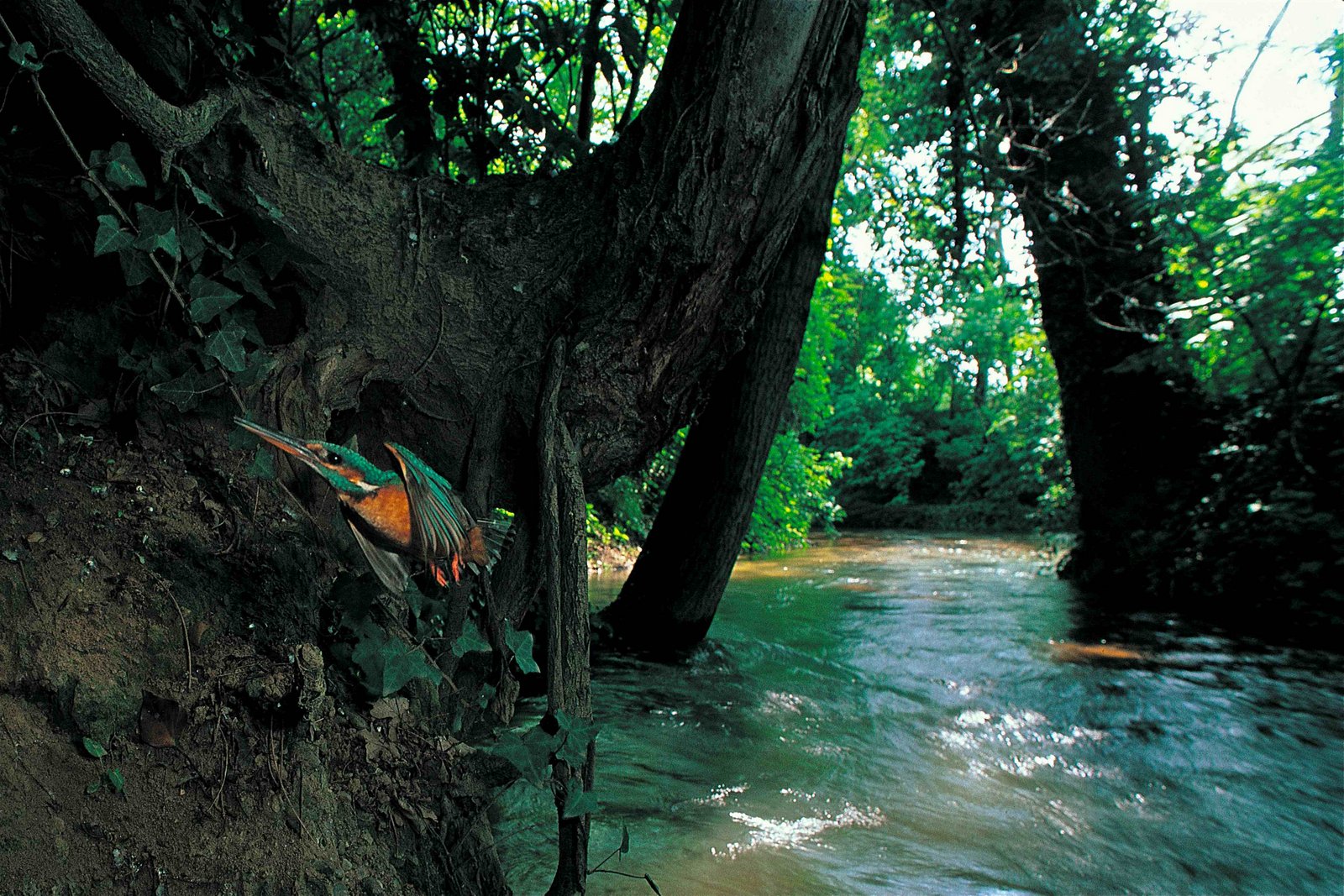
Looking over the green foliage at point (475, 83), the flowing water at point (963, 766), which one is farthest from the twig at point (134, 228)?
the green foliage at point (475, 83)

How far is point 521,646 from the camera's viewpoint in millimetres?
1869

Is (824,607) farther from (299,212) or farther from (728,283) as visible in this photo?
(299,212)

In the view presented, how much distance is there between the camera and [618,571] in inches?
400

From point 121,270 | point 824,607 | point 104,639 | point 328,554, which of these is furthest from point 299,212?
point 824,607

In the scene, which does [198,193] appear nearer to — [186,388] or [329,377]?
[186,388]

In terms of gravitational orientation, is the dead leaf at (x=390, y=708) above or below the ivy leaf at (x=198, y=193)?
below

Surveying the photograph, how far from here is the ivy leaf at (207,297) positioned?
1784mm

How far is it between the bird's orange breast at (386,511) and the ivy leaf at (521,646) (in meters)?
0.53

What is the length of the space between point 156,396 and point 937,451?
2878 cm

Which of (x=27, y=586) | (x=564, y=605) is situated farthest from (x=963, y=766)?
(x=27, y=586)

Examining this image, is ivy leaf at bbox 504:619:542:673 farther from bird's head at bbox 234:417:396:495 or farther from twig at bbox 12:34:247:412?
twig at bbox 12:34:247:412

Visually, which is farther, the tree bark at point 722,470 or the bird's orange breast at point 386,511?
the tree bark at point 722,470

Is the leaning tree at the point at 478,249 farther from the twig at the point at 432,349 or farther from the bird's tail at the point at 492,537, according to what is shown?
the bird's tail at the point at 492,537

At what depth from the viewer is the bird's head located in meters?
1.34
